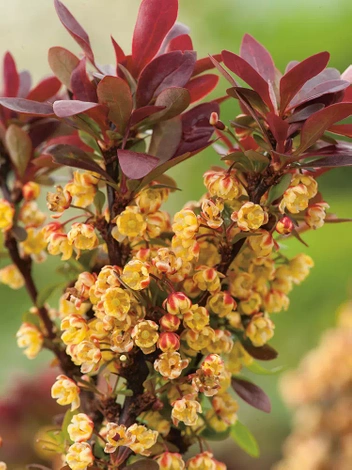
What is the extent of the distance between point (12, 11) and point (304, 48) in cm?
117

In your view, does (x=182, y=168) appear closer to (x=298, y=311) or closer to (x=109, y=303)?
(x=298, y=311)

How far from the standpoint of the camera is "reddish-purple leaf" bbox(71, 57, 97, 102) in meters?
0.44

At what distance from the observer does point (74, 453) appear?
425 mm

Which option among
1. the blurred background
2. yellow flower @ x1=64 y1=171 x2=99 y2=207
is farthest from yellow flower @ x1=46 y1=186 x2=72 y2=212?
the blurred background

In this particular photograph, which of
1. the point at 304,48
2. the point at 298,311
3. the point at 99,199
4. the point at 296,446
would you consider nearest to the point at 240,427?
the point at 99,199

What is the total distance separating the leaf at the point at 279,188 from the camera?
423 mm

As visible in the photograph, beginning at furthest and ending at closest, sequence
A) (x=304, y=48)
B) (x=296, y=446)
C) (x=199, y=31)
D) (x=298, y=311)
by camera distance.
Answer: (x=199, y=31), (x=304, y=48), (x=298, y=311), (x=296, y=446)

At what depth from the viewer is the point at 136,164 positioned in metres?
0.40

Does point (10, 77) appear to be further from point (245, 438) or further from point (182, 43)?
point (245, 438)

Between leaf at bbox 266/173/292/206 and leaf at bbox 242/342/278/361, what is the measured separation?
0.45ft

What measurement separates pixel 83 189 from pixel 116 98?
0.25 feet

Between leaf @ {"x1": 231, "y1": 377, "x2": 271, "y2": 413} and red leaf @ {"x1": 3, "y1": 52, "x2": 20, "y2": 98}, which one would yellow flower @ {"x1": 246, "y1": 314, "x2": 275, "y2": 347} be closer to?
leaf @ {"x1": 231, "y1": 377, "x2": 271, "y2": 413}

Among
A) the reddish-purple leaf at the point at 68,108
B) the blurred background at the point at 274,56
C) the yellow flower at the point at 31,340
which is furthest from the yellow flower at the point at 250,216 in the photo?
the blurred background at the point at 274,56

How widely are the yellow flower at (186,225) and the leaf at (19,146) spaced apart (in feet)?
0.64
